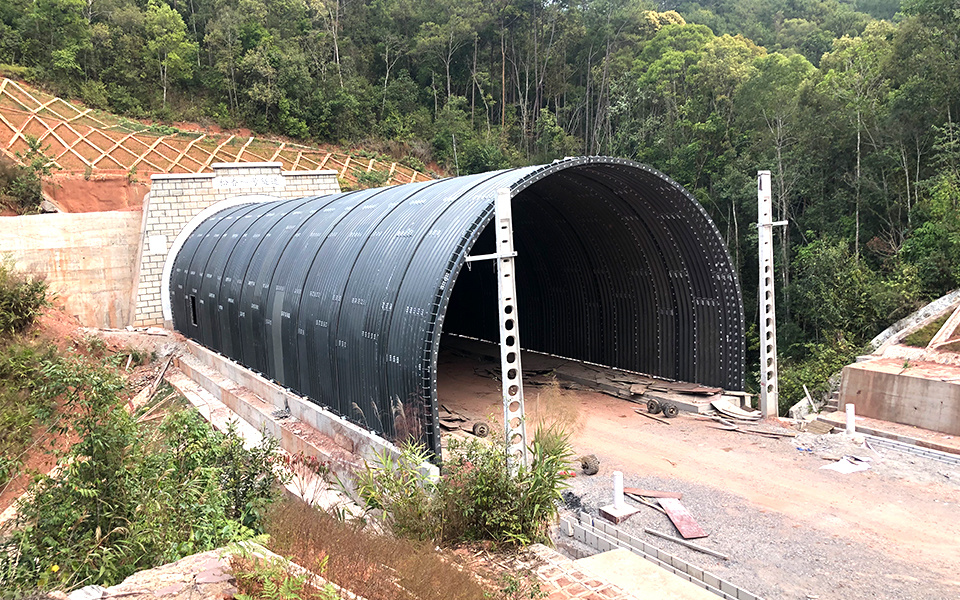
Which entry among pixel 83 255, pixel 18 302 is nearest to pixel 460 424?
pixel 18 302

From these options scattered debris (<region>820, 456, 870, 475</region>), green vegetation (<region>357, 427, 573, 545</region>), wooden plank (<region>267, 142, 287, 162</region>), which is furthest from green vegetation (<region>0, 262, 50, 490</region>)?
Result: wooden plank (<region>267, 142, 287, 162</region>)

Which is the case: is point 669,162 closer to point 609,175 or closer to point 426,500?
point 609,175

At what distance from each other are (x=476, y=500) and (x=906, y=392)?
9.75 meters

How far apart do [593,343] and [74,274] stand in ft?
59.9

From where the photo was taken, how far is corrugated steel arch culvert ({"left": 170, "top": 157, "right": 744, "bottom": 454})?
404 inches

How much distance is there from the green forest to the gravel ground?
32.6 feet

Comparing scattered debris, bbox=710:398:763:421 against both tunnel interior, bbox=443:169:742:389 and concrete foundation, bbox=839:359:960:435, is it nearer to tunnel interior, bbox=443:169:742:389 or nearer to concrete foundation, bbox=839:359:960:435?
tunnel interior, bbox=443:169:742:389

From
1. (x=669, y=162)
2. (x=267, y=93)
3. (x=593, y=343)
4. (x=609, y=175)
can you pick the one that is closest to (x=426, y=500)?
(x=609, y=175)

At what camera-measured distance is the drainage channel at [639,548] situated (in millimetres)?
7031

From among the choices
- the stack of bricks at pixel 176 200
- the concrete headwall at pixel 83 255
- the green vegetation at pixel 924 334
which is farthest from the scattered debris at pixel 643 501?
the concrete headwall at pixel 83 255

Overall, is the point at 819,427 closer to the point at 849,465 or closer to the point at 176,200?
the point at 849,465

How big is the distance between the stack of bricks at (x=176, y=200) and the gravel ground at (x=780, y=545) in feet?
59.6

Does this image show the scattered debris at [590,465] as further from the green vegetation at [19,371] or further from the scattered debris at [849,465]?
the green vegetation at [19,371]

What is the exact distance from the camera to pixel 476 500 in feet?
24.0
